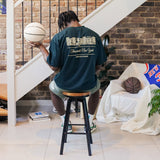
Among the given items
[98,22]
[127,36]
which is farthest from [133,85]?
[127,36]

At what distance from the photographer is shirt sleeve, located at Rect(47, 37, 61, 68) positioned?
250 centimetres

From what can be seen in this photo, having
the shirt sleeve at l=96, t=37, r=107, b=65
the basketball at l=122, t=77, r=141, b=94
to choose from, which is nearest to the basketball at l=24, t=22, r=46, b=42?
the shirt sleeve at l=96, t=37, r=107, b=65

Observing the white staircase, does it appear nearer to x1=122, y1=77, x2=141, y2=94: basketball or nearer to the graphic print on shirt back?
x1=122, y1=77, x2=141, y2=94: basketball

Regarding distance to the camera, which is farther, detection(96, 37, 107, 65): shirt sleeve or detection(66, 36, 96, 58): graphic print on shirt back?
detection(96, 37, 107, 65): shirt sleeve

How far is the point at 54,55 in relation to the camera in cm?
252

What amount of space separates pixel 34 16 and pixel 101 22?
55.9 inches

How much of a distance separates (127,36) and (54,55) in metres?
2.34

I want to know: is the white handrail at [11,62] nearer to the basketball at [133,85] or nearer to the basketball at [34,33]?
the basketball at [34,33]

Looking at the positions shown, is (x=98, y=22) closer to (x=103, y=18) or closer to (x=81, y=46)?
(x=103, y=18)

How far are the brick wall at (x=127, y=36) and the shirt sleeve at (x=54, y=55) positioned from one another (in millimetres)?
1966

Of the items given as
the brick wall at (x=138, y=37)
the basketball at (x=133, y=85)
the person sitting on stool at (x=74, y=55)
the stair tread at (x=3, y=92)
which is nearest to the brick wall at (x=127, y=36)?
the brick wall at (x=138, y=37)

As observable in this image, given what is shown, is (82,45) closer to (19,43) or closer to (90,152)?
(90,152)

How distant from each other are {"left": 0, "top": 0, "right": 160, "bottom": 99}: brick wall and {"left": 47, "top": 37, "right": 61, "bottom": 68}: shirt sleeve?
1.97 metres

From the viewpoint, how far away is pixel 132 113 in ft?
11.7
